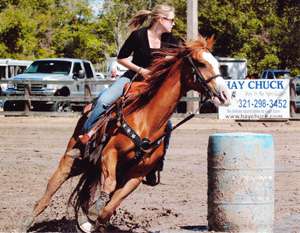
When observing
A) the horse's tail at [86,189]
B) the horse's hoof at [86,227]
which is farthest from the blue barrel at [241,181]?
the horse's hoof at [86,227]

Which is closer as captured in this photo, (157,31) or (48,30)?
(157,31)

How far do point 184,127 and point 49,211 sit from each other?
569 inches

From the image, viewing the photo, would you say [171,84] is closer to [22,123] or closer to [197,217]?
[197,217]

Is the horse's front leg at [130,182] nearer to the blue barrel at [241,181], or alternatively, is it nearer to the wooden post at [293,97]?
the blue barrel at [241,181]

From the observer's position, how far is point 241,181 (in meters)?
8.58

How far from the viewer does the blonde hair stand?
865cm

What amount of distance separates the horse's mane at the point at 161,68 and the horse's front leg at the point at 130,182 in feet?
1.73

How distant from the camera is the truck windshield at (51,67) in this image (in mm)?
32344

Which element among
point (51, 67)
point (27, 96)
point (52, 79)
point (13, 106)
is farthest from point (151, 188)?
point (51, 67)

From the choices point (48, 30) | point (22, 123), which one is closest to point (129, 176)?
point (22, 123)

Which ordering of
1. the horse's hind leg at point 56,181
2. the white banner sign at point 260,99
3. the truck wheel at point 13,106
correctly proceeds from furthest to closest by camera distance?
the truck wheel at point 13,106 < the white banner sign at point 260,99 < the horse's hind leg at point 56,181

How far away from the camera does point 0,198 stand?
1168cm

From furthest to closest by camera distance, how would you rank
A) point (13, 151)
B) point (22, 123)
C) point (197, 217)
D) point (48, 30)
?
1. point (48, 30)
2. point (22, 123)
3. point (13, 151)
4. point (197, 217)

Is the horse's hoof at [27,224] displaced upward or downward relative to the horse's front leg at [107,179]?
downward
